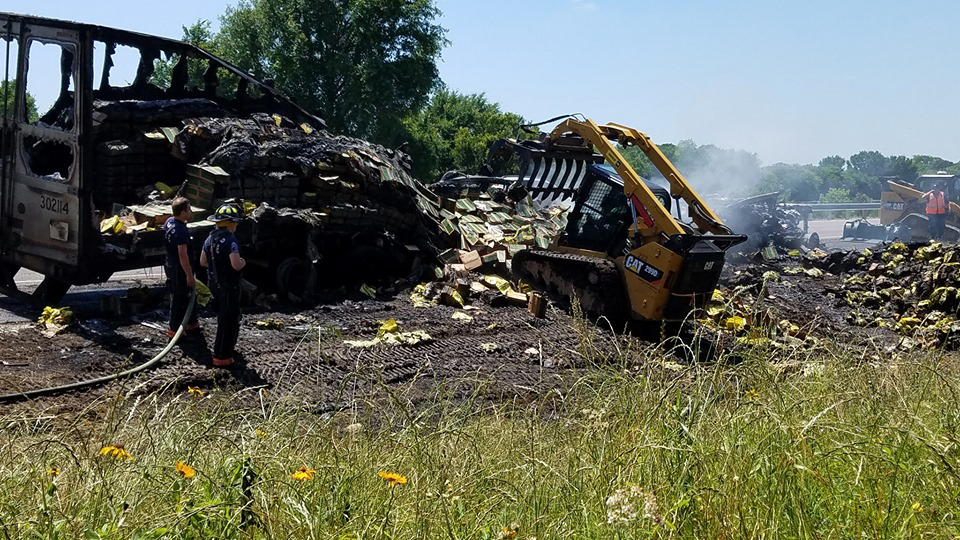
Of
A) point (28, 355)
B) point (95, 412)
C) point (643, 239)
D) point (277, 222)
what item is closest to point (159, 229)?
point (277, 222)

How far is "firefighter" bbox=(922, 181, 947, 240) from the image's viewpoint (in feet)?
85.8

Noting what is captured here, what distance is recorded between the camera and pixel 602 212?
11.8 metres

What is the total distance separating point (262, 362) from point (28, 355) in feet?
6.24

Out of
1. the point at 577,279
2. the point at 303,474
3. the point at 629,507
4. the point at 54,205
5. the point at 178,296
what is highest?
the point at 629,507

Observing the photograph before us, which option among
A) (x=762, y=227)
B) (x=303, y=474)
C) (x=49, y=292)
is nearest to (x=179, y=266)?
(x=49, y=292)

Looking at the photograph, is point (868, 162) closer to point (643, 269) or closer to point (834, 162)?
point (834, 162)

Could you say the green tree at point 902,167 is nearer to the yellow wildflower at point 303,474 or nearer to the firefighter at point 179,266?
the firefighter at point 179,266

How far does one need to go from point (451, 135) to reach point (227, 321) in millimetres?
39701

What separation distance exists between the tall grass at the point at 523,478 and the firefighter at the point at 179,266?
340 cm

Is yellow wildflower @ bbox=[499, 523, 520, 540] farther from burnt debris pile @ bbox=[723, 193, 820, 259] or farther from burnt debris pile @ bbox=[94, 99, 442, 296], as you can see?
burnt debris pile @ bbox=[723, 193, 820, 259]

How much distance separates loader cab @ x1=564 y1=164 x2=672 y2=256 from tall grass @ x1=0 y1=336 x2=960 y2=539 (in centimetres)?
636

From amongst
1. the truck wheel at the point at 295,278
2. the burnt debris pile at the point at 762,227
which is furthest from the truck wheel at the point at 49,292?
the burnt debris pile at the point at 762,227

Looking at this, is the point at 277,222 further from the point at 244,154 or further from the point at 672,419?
the point at 672,419

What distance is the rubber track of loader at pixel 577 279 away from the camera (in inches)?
436
